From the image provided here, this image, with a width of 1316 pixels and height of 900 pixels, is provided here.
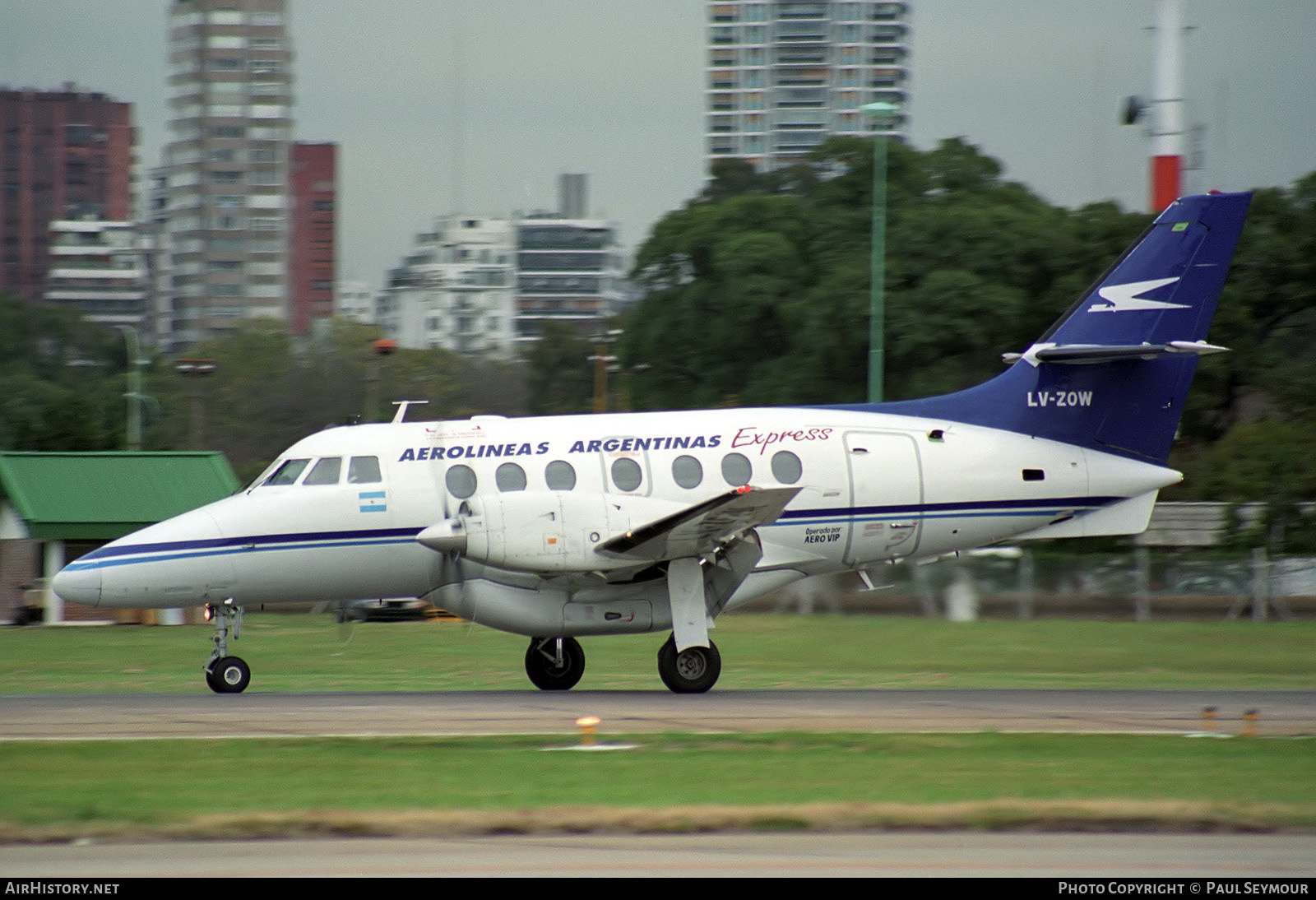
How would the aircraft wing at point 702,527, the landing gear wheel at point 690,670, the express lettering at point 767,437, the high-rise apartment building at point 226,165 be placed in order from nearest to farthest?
the aircraft wing at point 702,527, the landing gear wheel at point 690,670, the express lettering at point 767,437, the high-rise apartment building at point 226,165

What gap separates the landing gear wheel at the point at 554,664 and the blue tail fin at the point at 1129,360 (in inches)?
194

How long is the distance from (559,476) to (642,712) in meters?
3.29

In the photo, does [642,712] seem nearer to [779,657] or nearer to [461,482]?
[461,482]

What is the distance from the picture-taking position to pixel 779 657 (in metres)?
23.0

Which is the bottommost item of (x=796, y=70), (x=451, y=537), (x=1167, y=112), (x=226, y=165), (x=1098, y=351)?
(x=451, y=537)

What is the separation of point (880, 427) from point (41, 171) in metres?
143

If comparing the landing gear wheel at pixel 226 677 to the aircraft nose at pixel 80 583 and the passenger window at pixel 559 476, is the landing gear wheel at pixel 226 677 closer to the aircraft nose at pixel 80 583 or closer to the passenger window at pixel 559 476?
the aircraft nose at pixel 80 583

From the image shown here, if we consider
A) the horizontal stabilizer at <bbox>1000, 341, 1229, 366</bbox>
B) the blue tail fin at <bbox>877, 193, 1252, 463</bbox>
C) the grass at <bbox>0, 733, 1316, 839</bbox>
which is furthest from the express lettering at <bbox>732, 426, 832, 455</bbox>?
the grass at <bbox>0, 733, 1316, 839</bbox>

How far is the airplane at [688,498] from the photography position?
16766 millimetres

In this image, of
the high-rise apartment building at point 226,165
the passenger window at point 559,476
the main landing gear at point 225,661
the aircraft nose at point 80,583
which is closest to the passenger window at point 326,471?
the main landing gear at point 225,661

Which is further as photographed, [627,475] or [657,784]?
[627,475]

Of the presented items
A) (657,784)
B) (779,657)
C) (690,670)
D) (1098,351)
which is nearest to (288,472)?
(690,670)

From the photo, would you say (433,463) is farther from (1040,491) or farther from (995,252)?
(995,252)

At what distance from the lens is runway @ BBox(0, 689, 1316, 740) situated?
13.9 metres
